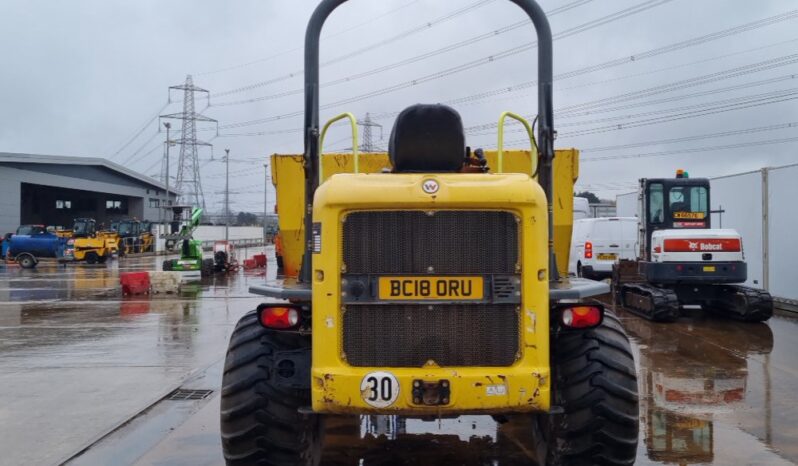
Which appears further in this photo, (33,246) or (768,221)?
(33,246)

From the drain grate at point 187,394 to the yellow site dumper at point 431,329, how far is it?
3631 mm

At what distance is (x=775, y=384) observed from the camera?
825cm

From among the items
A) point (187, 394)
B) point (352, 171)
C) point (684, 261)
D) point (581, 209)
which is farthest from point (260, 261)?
point (352, 171)

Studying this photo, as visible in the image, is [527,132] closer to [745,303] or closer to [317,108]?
[317,108]

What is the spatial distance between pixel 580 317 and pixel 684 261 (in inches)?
414

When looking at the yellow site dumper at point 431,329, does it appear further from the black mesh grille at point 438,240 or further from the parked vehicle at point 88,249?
the parked vehicle at point 88,249

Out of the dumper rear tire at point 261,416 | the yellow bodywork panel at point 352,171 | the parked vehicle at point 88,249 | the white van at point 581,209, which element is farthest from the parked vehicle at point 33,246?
the dumper rear tire at point 261,416

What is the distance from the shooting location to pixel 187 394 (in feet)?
26.0

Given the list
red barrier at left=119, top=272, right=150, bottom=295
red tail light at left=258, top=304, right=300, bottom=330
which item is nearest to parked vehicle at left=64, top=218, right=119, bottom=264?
red barrier at left=119, top=272, right=150, bottom=295

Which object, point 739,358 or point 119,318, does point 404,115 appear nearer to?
point 739,358

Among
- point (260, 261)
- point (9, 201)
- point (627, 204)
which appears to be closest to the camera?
point (627, 204)

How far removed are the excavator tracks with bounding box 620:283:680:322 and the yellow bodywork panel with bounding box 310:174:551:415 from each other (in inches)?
400

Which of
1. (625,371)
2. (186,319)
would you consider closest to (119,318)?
(186,319)

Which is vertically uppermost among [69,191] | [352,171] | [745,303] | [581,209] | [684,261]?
[69,191]
